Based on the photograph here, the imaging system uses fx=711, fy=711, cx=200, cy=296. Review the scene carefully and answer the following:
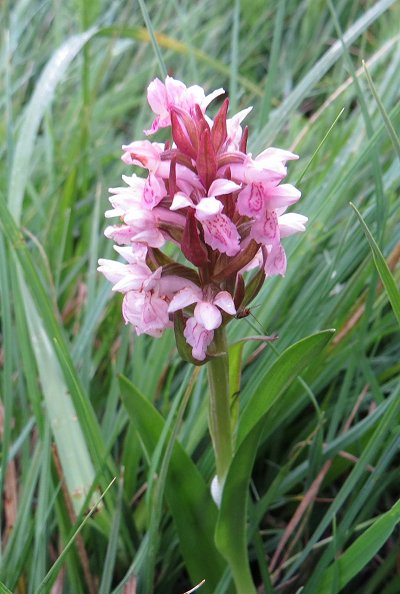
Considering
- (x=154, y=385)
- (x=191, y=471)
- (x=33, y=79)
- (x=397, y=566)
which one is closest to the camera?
(x=191, y=471)

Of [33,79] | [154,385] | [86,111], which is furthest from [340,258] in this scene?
[33,79]

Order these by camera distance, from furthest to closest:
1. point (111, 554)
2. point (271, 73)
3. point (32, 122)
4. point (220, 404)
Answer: point (32, 122)
point (271, 73)
point (111, 554)
point (220, 404)

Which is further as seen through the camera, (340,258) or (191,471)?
(340,258)

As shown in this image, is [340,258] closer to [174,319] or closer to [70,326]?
[174,319]

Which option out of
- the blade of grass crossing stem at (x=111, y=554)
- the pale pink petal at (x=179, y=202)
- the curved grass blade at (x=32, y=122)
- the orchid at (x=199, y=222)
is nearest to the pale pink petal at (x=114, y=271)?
the orchid at (x=199, y=222)

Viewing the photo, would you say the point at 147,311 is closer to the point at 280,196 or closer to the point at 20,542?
the point at 280,196

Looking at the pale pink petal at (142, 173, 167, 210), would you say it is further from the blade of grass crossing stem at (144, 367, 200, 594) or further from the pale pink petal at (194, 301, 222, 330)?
the blade of grass crossing stem at (144, 367, 200, 594)

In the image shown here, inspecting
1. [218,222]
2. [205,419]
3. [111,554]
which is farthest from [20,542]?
[218,222]
